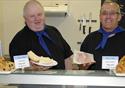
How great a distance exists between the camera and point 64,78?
1218mm

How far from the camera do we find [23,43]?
1910 mm

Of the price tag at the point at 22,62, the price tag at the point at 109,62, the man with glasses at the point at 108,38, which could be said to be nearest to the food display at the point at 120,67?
the price tag at the point at 109,62

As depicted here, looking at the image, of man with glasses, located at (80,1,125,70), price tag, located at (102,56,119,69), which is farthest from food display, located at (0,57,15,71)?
man with glasses, located at (80,1,125,70)

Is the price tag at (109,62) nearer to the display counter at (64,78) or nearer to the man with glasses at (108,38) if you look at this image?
the display counter at (64,78)

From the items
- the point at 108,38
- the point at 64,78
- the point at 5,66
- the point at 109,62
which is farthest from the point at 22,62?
the point at 108,38

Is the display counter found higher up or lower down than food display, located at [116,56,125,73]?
lower down

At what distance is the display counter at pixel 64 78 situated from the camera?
47.4 inches

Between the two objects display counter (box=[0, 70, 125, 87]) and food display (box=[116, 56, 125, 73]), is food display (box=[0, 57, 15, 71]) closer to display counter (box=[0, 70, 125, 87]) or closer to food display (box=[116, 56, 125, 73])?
display counter (box=[0, 70, 125, 87])

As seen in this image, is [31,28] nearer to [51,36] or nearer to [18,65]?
[51,36]

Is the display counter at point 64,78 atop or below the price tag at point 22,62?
below

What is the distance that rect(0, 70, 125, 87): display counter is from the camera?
1.21 metres

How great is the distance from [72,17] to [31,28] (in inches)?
50.9

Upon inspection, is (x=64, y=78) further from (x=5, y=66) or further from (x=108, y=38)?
(x=108, y=38)

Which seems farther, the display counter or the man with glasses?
the man with glasses
